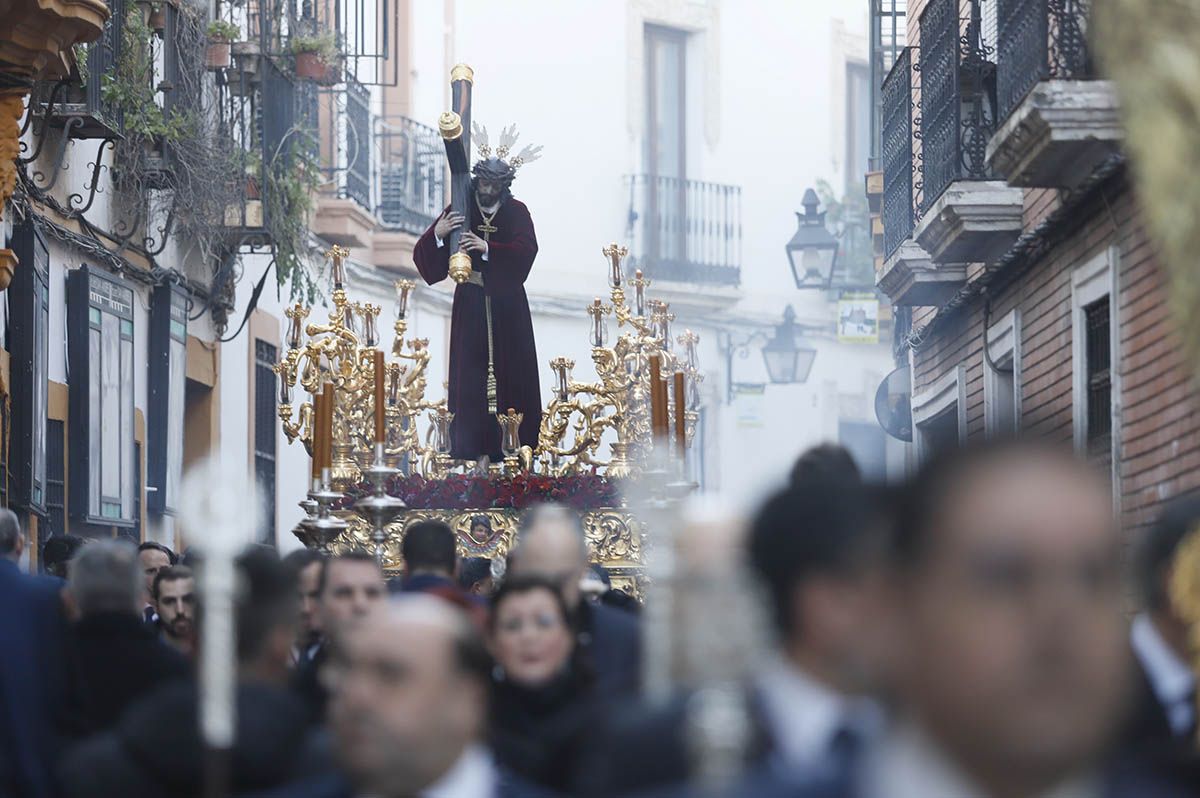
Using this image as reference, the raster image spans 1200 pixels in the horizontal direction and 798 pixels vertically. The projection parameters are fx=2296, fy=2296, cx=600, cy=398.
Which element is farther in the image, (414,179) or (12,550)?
(414,179)

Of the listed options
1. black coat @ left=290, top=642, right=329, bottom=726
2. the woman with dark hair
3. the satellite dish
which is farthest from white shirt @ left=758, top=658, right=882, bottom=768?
the satellite dish

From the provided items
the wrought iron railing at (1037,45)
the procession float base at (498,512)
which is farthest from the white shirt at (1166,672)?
the procession float base at (498,512)

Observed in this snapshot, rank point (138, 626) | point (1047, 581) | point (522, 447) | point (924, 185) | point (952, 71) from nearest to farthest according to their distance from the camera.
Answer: point (1047, 581) < point (138, 626) < point (522, 447) < point (952, 71) < point (924, 185)

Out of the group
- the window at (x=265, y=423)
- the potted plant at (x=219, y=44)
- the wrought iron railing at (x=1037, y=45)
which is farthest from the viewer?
the window at (x=265, y=423)

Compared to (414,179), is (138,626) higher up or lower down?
lower down

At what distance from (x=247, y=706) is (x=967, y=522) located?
90.4 inches

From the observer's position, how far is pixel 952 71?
50.4 feet

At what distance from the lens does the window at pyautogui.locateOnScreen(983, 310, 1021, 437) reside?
16.0m

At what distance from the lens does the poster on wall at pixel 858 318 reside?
25391mm

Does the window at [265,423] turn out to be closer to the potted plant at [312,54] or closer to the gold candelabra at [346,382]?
the potted plant at [312,54]

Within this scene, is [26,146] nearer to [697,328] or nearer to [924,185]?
[924,185]

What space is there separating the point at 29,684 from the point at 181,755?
4.61 ft

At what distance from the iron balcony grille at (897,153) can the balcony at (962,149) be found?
118 cm

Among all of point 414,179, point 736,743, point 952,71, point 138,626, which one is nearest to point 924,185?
point 952,71
